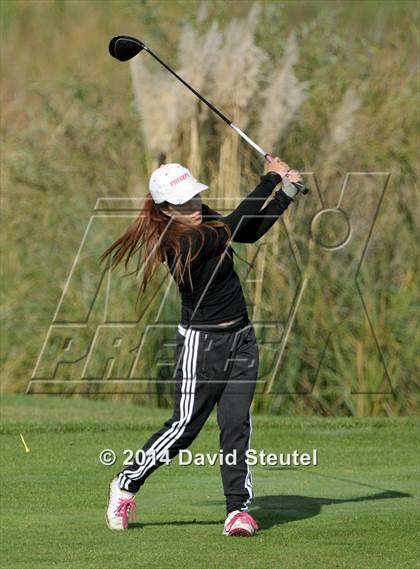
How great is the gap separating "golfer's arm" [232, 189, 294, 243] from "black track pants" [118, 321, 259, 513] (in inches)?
→ 18.1

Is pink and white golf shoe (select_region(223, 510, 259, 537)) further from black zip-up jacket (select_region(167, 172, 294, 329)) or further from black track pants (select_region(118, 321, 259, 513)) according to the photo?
black zip-up jacket (select_region(167, 172, 294, 329))

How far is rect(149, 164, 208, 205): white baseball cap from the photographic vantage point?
7.05m

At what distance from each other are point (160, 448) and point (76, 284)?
6.34 metres

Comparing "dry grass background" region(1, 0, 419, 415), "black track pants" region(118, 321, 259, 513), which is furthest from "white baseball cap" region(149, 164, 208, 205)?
"dry grass background" region(1, 0, 419, 415)

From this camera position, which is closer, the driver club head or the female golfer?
the female golfer

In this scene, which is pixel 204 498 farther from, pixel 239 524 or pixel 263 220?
pixel 263 220

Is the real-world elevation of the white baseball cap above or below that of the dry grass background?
below

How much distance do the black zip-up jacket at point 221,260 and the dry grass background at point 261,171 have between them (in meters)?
5.22

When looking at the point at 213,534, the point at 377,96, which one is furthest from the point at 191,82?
the point at 213,534

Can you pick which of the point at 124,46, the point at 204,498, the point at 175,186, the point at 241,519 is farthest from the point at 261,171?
the point at 241,519

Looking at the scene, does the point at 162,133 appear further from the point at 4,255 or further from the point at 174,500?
the point at 174,500

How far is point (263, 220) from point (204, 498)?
1.82m

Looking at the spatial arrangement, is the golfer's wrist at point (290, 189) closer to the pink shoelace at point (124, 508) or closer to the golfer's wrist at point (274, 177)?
the golfer's wrist at point (274, 177)

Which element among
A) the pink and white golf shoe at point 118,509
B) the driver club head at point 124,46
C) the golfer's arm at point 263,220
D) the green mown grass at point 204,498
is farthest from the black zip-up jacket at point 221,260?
the driver club head at point 124,46
